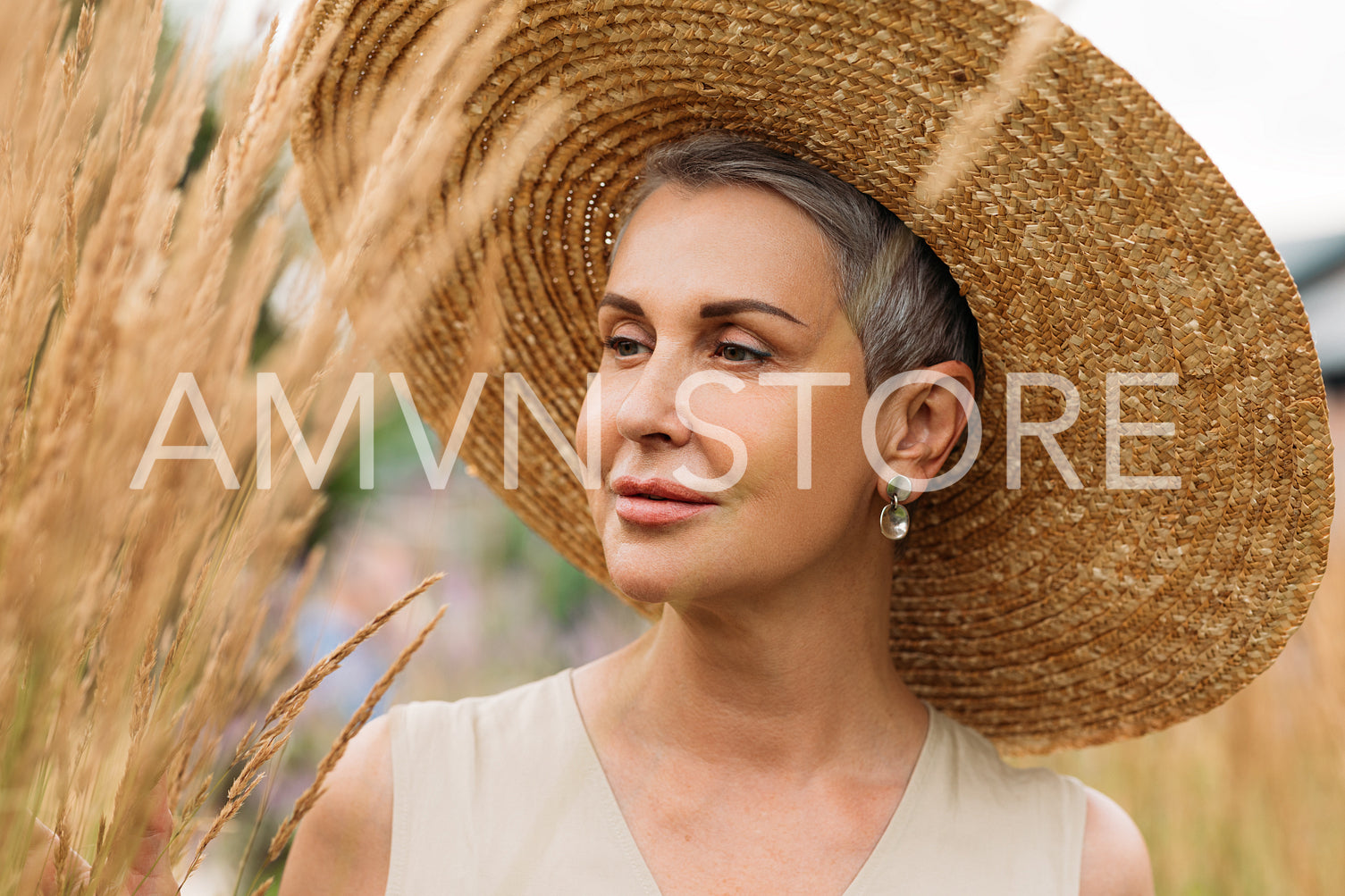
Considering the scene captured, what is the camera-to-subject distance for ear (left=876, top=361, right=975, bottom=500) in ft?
4.93

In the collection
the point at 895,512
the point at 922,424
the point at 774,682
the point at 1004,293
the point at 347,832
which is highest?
the point at 1004,293

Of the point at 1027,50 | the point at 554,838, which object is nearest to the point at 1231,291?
the point at 1027,50

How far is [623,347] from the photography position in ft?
4.93

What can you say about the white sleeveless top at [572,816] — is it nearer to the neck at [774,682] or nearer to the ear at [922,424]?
the neck at [774,682]

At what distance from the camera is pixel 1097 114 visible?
1.22 meters

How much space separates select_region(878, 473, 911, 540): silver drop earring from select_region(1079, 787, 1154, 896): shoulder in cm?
58

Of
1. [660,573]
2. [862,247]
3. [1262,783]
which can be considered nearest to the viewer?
[660,573]

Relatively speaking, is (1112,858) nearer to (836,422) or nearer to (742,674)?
(742,674)

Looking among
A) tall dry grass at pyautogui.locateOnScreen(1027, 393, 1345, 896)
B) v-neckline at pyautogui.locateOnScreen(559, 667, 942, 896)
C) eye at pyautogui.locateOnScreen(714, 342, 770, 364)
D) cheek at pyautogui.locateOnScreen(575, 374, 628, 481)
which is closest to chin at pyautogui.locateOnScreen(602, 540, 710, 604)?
cheek at pyautogui.locateOnScreen(575, 374, 628, 481)

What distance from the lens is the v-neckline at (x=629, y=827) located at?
1.50 metres

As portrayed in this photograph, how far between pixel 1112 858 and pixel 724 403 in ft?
3.09

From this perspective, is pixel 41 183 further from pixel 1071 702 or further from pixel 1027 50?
pixel 1071 702

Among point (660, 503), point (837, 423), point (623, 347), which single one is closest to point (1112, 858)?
point (837, 423)

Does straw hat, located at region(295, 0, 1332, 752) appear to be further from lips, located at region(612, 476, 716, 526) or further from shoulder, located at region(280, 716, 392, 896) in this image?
shoulder, located at region(280, 716, 392, 896)
